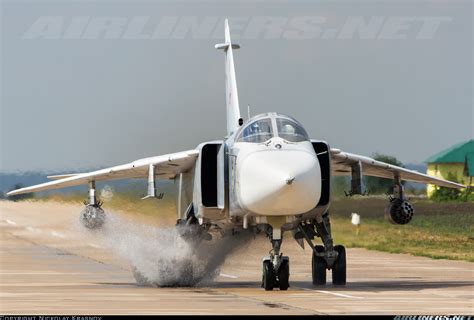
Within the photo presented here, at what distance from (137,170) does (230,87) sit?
4843 mm

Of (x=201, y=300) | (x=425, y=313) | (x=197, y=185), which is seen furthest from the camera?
(x=197, y=185)

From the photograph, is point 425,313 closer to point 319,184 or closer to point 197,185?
point 319,184

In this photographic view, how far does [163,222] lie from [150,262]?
384 centimetres

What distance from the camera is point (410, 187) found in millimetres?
35844

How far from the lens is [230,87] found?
29.9 meters

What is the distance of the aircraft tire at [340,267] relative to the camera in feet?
79.0

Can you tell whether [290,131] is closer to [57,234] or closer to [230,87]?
[230,87]

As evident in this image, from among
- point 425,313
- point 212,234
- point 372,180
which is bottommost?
point 425,313

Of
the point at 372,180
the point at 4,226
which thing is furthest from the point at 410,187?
the point at 4,226

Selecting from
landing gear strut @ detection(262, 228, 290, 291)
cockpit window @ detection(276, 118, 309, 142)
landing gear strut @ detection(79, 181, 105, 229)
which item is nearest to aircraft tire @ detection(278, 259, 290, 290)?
landing gear strut @ detection(262, 228, 290, 291)

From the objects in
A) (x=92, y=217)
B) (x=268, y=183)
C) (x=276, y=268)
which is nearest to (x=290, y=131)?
(x=268, y=183)

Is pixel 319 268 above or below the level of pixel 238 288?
above

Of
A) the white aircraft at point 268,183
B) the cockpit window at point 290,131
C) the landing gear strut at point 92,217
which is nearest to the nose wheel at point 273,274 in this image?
the white aircraft at point 268,183

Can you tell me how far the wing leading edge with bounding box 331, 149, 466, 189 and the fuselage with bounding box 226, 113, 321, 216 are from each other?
2.46m
